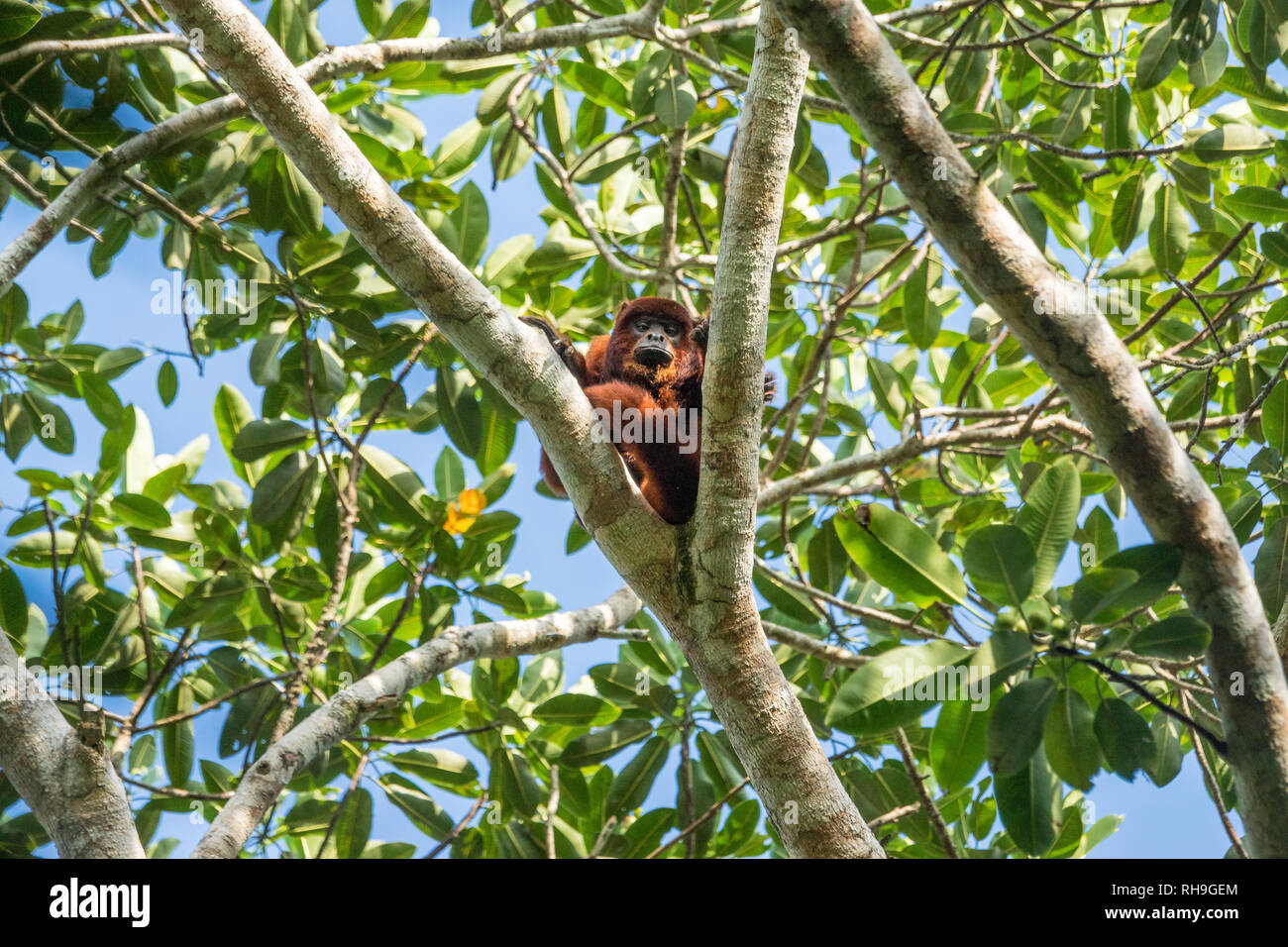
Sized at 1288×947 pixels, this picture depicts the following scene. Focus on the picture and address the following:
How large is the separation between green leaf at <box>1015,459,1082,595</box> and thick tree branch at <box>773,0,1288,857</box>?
0.35 meters

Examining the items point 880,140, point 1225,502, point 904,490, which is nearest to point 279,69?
point 880,140

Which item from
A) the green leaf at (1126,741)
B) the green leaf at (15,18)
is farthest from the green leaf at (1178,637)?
the green leaf at (15,18)

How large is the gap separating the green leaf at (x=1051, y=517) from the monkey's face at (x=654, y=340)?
202cm

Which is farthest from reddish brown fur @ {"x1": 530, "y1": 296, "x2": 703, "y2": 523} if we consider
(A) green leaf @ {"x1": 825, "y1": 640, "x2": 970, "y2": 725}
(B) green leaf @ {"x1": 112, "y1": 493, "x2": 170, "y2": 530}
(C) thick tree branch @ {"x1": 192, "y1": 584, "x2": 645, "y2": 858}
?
(B) green leaf @ {"x1": 112, "y1": 493, "x2": 170, "y2": 530}

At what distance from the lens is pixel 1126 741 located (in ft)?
8.38

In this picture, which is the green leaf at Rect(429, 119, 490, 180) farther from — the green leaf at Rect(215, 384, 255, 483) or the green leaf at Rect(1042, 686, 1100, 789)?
the green leaf at Rect(1042, 686, 1100, 789)

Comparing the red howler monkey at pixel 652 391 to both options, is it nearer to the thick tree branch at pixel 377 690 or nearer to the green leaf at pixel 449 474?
the thick tree branch at pixel 377 690

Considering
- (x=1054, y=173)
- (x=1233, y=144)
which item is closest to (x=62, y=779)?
(x=1054, y=173)

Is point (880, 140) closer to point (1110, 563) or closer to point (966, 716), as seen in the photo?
point (1110, 563)

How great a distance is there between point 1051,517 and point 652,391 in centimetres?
218

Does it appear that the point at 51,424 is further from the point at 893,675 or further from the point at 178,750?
the point at 893,675

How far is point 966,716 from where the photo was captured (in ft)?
9.53

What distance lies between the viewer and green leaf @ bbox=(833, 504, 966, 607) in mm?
2939
